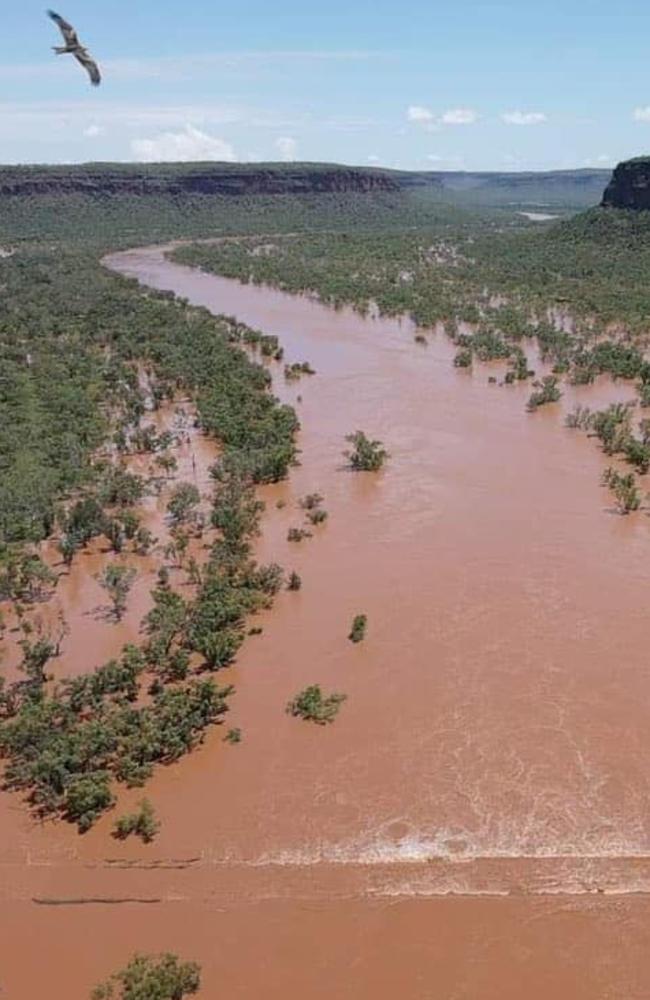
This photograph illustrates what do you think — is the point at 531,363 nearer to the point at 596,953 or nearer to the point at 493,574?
the point at 493,574

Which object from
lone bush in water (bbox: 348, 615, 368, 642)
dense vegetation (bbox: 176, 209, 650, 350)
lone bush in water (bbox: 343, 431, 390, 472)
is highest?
dense vegetation (bbox: 176, 209, 650, 350)

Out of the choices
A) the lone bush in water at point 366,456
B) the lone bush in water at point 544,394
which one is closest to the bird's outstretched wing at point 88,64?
the lone bush in water at point 366,456

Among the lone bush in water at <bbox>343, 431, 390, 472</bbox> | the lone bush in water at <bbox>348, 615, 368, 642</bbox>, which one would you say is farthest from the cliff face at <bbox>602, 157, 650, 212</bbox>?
the lone bush in water at <bbox>348, 615, 368, 642</bbox>

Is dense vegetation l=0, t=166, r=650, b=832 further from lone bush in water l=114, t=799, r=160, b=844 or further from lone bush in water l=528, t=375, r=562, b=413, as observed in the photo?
lone bush in water l=114, t=799, r=160, b=844

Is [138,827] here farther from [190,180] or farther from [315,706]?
[190,180]

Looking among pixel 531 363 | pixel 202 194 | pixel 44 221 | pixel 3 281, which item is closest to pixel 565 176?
pixel 202 194

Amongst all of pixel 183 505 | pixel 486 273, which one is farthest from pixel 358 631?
pixel 486 273
